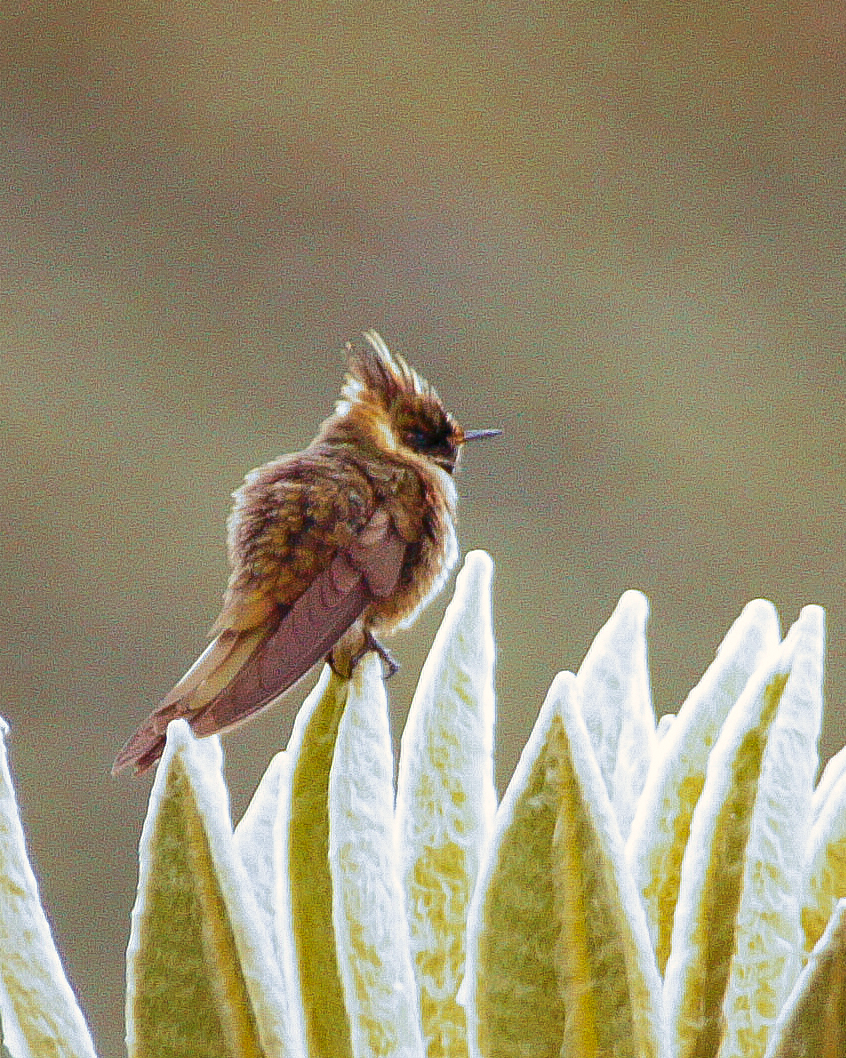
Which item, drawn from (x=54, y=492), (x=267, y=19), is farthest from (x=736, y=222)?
(x=54, y=492)

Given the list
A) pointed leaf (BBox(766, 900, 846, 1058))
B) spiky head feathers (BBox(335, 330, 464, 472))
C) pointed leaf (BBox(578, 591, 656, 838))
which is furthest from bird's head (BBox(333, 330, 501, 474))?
pointed leaf (BBox(766, 900, 846, 1058))

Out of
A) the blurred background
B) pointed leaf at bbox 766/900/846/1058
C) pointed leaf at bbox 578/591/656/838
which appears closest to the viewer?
pointed leaf at bbox 766/900/846/1058

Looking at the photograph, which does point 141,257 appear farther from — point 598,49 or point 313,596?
point 313,596

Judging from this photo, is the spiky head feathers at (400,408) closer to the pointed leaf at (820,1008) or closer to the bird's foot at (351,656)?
the bird's foot at (351,656)

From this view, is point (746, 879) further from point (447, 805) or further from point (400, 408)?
point (400, 408)

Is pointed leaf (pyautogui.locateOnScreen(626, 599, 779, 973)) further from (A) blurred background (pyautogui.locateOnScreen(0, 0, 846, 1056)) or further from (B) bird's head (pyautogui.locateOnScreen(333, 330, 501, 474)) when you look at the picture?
(A) blurred background (pyautogui.locateOnScreen(0, 0, 846, 1056))
